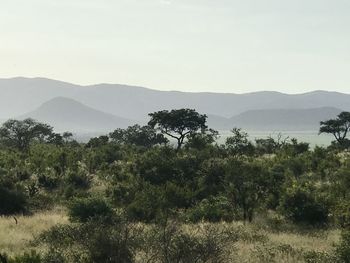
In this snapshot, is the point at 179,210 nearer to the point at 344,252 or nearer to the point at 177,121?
the point at 344,252

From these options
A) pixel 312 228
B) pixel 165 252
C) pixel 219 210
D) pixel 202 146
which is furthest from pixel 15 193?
pixel 202 146

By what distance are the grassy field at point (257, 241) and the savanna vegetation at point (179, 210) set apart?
44 millimetres

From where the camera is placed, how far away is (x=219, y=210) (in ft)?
79.0

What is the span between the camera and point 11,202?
26.7 m

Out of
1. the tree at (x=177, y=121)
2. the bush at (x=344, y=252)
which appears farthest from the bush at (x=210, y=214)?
the tree at (x=177, y=121)

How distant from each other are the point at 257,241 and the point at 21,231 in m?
8.89

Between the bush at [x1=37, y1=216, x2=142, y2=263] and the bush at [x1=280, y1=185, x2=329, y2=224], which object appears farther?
the bush at [x1=280, y1=185, x2=329, y2=224]

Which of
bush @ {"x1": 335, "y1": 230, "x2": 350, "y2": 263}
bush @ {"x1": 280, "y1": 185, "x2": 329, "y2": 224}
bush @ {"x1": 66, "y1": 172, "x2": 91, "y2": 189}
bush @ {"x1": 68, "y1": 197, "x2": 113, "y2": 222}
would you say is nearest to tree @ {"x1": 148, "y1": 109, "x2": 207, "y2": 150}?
bush @ {"x1": 66, "y1": 172, "x2": 91, "y2": 189}

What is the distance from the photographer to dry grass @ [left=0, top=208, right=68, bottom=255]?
1513 centimetres

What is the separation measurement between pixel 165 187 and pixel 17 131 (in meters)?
63.2

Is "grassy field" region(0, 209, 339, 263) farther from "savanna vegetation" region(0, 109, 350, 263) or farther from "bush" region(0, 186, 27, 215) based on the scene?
"bush" region(0, 186, 27, 215)

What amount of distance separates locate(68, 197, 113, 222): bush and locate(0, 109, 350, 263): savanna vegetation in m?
0.05

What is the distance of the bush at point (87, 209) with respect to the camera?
21184 millimetres

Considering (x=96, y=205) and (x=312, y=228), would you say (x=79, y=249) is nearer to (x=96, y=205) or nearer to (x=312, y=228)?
(x=96, y=205)
